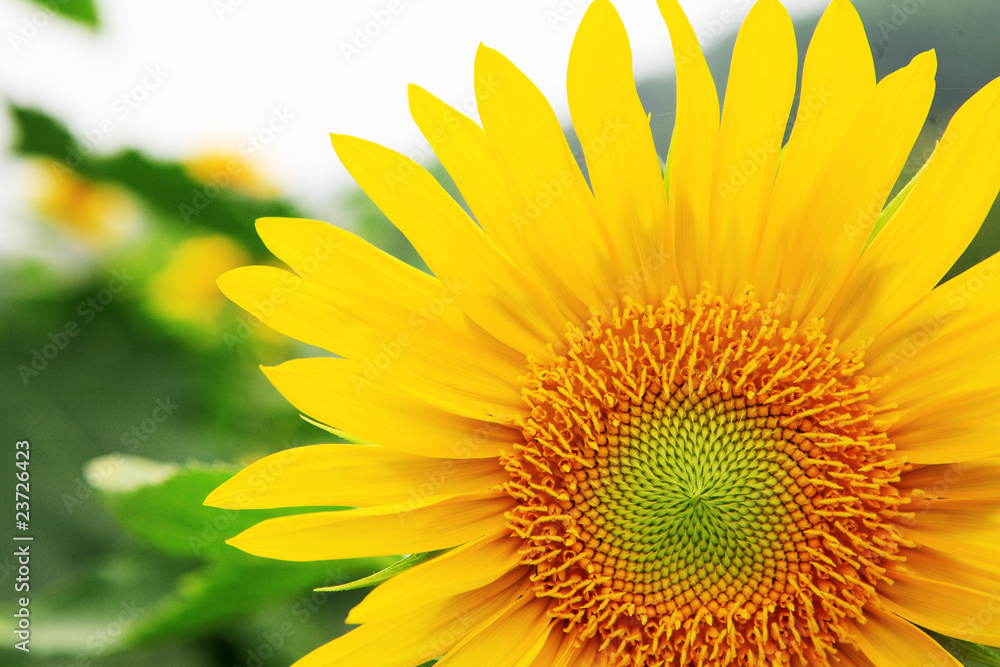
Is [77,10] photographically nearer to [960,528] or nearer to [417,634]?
[417,634]

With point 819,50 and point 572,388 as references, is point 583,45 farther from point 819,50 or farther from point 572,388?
point 572,388

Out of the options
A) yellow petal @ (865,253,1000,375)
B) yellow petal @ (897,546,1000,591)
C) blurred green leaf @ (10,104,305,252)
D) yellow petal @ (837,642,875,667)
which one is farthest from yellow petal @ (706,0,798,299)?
blurred green leaf @ (10,104,305,252)

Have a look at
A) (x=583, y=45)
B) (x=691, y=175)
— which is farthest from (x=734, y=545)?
(x=583, y=45)

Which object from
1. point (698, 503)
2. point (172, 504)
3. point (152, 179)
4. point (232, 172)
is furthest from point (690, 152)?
point (232, 172)

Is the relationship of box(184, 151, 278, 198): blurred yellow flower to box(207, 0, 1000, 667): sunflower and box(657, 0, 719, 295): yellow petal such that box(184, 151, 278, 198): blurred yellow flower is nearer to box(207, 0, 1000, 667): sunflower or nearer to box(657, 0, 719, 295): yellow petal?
box(207, 0, 1000, 667): sunflower

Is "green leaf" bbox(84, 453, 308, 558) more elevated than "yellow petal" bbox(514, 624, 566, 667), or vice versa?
"yellow petal" bbox(514, 624, 566, 667)

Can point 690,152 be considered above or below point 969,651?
above
